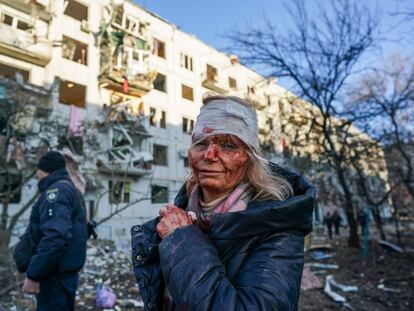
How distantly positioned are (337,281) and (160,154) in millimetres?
17521

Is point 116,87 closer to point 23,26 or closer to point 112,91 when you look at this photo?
point 112,91

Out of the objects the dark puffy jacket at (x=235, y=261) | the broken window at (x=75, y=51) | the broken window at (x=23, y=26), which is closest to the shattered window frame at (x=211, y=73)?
the broken window at (x=75, y=51)

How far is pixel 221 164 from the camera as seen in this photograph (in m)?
1.40

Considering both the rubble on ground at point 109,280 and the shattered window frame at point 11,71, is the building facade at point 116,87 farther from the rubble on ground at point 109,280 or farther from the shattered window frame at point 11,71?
the rubble on ground at point 109,280

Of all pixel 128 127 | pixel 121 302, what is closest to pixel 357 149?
pixel 121 302

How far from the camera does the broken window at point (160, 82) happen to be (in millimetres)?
23312

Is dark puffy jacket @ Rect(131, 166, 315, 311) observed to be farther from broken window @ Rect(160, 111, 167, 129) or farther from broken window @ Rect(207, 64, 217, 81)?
broken window @ Rect(207, 64, 217, 81)

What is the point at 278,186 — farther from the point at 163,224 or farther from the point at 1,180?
the point at 1,180

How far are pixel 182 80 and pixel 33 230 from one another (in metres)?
22.0

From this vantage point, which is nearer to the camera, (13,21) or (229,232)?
(229,232)

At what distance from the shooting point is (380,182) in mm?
15086

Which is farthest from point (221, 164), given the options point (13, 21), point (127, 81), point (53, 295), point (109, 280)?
point (127, 81)

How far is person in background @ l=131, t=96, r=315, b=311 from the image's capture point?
3.21 feet

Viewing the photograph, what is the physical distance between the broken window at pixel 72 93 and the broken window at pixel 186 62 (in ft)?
28.5
